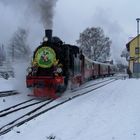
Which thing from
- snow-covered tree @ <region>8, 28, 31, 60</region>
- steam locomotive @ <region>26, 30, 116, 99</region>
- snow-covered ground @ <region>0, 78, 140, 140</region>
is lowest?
snow-covered ground @ <region>0, 78, 140, 140</region>

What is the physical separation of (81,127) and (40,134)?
123 centimetres

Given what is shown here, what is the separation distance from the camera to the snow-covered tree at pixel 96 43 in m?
80.3

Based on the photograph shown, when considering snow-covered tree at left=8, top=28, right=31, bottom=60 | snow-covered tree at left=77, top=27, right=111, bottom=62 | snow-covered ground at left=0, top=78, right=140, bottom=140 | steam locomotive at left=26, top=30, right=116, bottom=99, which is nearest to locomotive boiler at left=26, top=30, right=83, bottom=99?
steam locomotive at left=26, top=30, right=116, bottom=99

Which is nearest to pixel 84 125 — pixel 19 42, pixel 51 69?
pixel 51 69

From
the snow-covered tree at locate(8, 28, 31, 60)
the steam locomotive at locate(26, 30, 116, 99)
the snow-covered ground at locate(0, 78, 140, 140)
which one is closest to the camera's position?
the snow-covered ground at locate(0, 78, 140, 140)

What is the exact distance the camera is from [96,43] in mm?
81625

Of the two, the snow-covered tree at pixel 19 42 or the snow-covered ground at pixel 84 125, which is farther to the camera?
the snow-covered tree at pixel 19 42

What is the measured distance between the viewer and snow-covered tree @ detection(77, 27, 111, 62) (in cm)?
8031

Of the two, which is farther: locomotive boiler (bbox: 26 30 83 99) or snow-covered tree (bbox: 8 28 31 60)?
snow-covered tree (bbox: 8 28 31 60)

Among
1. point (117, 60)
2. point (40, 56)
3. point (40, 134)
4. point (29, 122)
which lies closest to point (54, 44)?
point (40, 56)

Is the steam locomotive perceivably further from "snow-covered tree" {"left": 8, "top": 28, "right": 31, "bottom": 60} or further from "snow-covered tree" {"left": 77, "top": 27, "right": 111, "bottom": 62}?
"snow-covered tree" {"left": 77, "top": 27, "right": 111, "bottom": 62}

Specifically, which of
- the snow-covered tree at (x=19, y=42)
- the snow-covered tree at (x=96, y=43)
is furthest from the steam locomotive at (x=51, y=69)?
the snow-covered tree at (x=96, y=43)

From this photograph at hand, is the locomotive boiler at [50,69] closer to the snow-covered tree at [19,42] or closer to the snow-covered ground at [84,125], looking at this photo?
the snow-covered ground at [84,125]

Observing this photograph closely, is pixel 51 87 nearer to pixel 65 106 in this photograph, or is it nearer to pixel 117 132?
pixel 65 106
